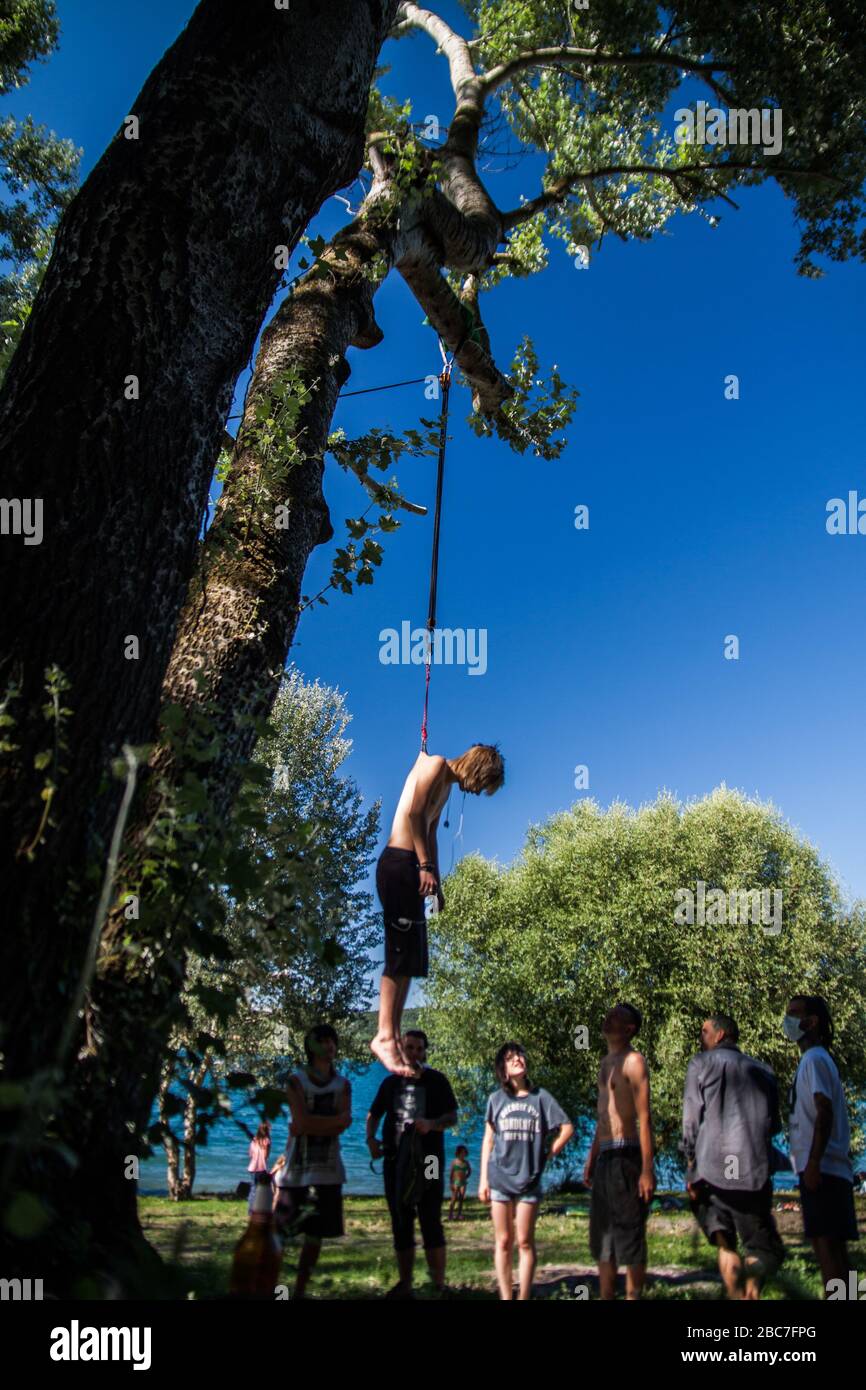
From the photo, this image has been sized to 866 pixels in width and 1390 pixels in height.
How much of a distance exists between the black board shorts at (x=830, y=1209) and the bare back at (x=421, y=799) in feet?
11.2

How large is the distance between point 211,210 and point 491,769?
9.85 ft

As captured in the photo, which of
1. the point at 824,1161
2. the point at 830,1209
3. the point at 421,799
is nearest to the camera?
the point at 421,799

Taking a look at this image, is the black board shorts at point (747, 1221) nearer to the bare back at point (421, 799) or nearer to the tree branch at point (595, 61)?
the bare back at point (421, 799)

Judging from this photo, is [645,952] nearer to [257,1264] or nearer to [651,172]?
[651,172]

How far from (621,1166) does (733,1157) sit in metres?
0.79

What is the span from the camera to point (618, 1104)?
5938mm

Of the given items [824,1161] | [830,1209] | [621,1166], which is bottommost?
[830,1209]

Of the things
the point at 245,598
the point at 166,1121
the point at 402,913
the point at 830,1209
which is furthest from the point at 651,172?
the point at 166,1121

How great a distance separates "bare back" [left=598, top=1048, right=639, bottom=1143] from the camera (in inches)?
232

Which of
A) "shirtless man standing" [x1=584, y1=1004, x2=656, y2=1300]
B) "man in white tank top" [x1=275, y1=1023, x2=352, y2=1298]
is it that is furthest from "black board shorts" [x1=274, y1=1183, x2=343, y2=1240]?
"shirtless man standing" [x1=584, y1=1004, x2=656, y2=1300]

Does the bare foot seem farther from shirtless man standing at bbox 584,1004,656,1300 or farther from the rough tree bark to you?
the rough tree bark

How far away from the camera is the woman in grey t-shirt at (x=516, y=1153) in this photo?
5.92 m

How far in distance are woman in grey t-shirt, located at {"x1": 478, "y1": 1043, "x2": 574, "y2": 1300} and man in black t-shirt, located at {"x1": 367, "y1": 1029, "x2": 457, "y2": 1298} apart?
→ 0.56m

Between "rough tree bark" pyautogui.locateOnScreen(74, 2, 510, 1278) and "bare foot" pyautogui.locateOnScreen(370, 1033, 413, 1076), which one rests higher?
"rough tree bark" pyautogui.locateOnScreen(74, 2, 510, 1278)
